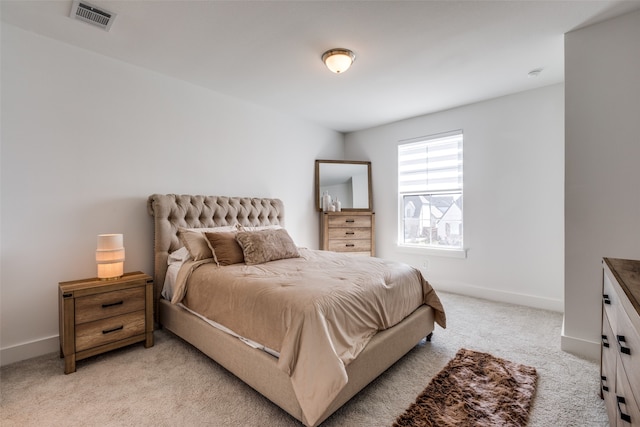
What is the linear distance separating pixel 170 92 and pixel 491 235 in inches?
166

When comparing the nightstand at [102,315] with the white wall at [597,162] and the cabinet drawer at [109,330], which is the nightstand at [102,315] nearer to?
the cabinet drawer at [109,330]

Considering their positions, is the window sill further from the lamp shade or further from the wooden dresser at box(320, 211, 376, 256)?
the lamp shade

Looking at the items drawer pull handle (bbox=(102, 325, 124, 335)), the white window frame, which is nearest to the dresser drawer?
the white window frame

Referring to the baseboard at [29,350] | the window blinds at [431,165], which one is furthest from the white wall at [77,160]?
the window blinds at [431,165]

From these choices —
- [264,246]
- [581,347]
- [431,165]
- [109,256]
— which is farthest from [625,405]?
[431,165]

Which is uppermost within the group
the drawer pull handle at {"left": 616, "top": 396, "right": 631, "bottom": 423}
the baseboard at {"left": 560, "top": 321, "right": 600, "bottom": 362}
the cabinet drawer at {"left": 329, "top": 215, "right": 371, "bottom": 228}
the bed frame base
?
the cabinet drawer at {"left": 329, "top": 215, "right": 371, "bottom": 228}

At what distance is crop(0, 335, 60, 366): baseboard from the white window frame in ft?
13.7

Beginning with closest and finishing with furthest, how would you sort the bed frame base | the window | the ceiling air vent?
the bed frame base → the ceiling air vent → the window

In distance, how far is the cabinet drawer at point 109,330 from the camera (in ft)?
6.97

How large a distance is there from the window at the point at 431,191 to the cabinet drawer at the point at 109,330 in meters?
3.64

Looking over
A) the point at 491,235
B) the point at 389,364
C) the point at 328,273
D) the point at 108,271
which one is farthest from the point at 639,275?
the point at 108,271

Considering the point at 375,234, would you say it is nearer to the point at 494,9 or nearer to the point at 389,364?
the point at 389,364

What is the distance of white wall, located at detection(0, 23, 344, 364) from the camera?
224cm

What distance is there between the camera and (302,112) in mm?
4242
